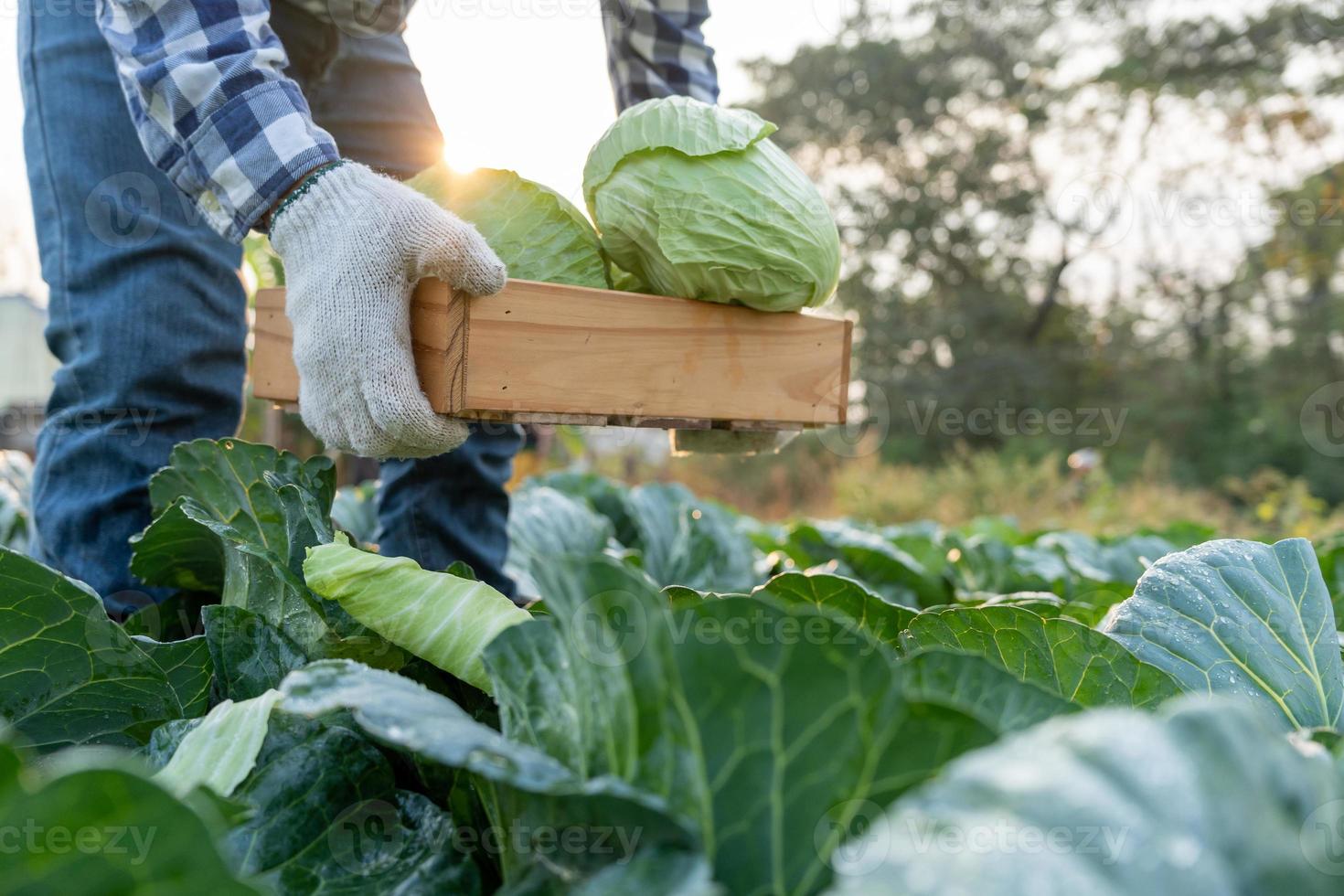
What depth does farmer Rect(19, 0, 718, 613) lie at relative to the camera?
4.34 ft

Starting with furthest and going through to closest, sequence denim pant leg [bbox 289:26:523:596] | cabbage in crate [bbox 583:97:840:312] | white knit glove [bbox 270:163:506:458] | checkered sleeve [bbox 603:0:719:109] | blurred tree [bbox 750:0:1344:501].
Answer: blurred tree [bbox 750:0:1344:501]
checkered sleeve [bbox 603:0:719:109]
denim pant leg [bbox 289:26:523:596]
cabbage in crate [bbox 583:97:840:312]
white knit glove [bbox 270:163:506:458]

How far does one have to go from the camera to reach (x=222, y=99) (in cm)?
133

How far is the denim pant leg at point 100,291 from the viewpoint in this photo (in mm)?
1652

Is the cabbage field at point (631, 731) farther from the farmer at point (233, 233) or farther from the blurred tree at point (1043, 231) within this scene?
the blurred tree at point (1043, 231)

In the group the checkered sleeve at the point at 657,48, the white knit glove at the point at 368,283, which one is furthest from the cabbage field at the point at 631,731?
the checkered sleeve at the point at 657,48

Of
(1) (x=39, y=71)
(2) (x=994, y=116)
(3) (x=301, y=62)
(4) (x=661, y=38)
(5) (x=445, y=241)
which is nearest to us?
(5) (x=445, y=241)

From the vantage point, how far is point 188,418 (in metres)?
1.77

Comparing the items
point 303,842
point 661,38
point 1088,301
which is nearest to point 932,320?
point 1088,301

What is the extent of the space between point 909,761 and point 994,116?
24.2 metres

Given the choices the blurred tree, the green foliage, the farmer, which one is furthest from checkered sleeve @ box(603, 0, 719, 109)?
the blurred tree

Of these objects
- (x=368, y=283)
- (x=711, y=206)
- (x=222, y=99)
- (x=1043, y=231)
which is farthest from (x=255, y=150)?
(x=1043, y=231)

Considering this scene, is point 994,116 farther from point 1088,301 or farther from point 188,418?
point 188,418

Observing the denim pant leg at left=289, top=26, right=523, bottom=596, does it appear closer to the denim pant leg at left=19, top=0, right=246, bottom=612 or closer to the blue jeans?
the blue jeans

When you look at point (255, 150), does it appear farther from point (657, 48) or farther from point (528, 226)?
point (657, 48)
